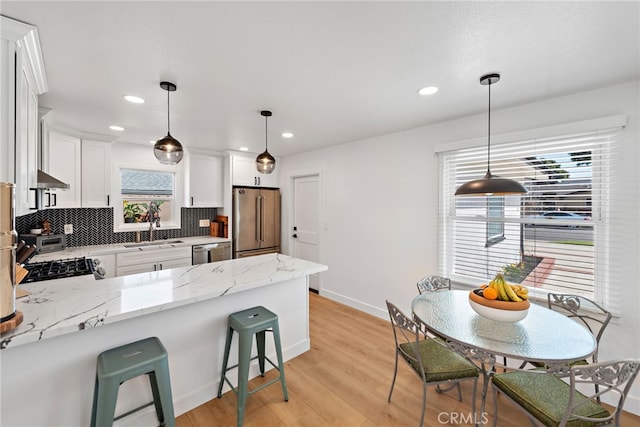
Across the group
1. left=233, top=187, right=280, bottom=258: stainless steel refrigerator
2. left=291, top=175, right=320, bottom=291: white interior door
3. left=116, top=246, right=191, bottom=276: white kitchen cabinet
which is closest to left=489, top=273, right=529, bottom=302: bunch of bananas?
Answer: left=291, top=175, right=320, bottom=291: white interior door

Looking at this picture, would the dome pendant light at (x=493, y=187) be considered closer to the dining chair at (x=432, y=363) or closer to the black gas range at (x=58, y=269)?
the dining chair at (x=432, y=363)

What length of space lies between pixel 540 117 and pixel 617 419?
2.21m

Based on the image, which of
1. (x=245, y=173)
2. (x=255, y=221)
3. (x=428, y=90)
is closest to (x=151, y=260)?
(x=255, y=221)

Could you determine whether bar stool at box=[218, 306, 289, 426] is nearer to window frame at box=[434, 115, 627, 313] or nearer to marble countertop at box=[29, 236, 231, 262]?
window frame at box=[434, 115, 627, 313]

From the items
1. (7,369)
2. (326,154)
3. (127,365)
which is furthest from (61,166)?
(326,154)

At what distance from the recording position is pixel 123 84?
84.0 inches

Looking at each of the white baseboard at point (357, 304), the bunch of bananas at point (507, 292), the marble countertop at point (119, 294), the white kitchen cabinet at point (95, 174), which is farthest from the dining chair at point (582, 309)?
the white kitchen cabinet at point (95, 174)

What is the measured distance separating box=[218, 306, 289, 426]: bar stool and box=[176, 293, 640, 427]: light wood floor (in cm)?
13

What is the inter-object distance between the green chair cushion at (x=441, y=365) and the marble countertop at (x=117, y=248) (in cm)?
358

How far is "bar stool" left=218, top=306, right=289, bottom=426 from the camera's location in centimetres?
188

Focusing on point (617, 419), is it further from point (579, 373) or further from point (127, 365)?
point (127, 365)

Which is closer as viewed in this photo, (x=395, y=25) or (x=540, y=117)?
(x=395, y=25)

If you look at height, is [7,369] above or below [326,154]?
below

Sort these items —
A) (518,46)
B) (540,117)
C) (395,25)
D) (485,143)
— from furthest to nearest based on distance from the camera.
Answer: (485,143) → (540,117) → (518,46) → (395,25)
